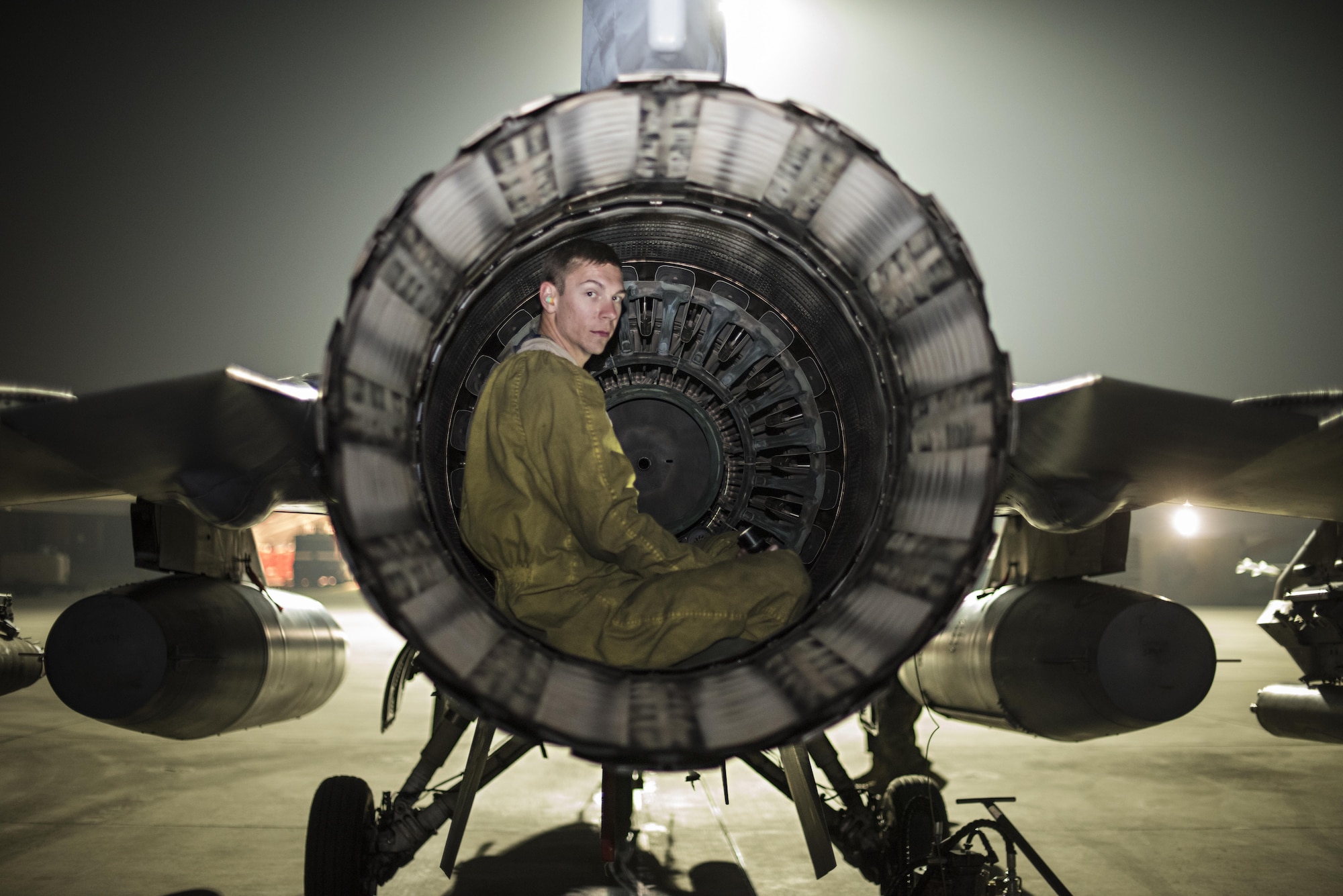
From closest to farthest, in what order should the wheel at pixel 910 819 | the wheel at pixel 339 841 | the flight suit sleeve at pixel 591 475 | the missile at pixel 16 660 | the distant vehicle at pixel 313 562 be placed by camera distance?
1. the flight suit sleeve at pixel 591 475
2. the wheel at pixel 339 841
3. the wheel at pixel 910 819
4. the missile at pixel 16 660
5. the distant vehicle at pixel 313 562

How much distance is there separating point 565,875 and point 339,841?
60.2 inches

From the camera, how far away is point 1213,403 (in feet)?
6.64

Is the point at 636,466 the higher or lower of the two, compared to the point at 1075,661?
higher

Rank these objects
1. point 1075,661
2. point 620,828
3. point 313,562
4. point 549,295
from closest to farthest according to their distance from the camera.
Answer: point 549,295, point 1075,661, point 620,828, point 313,562

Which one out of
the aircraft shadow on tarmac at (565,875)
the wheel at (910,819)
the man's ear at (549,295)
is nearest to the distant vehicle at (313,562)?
the aircraft shadow on tarmac at (565,875)

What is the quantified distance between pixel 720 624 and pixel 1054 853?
142 inches

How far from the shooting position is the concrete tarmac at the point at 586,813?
4.09m

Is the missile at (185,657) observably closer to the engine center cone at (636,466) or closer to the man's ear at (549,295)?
the engine center cone at (636,466)

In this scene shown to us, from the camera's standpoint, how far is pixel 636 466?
8.01ft

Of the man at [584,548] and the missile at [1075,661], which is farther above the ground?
the man at [584,548]

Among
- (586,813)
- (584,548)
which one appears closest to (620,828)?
(584,548)

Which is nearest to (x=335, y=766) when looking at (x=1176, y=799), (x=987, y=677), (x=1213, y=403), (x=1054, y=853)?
(x=1054, y=853)

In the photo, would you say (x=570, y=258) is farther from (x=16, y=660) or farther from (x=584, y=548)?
(x=16, y=660)

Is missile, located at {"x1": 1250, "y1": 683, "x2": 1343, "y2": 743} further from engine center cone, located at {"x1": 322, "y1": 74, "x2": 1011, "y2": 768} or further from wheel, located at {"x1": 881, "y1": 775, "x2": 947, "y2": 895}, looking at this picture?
engine center cone, located at {"x1": 322, "y1": 74, "x2": 1011, "y2": 768}
